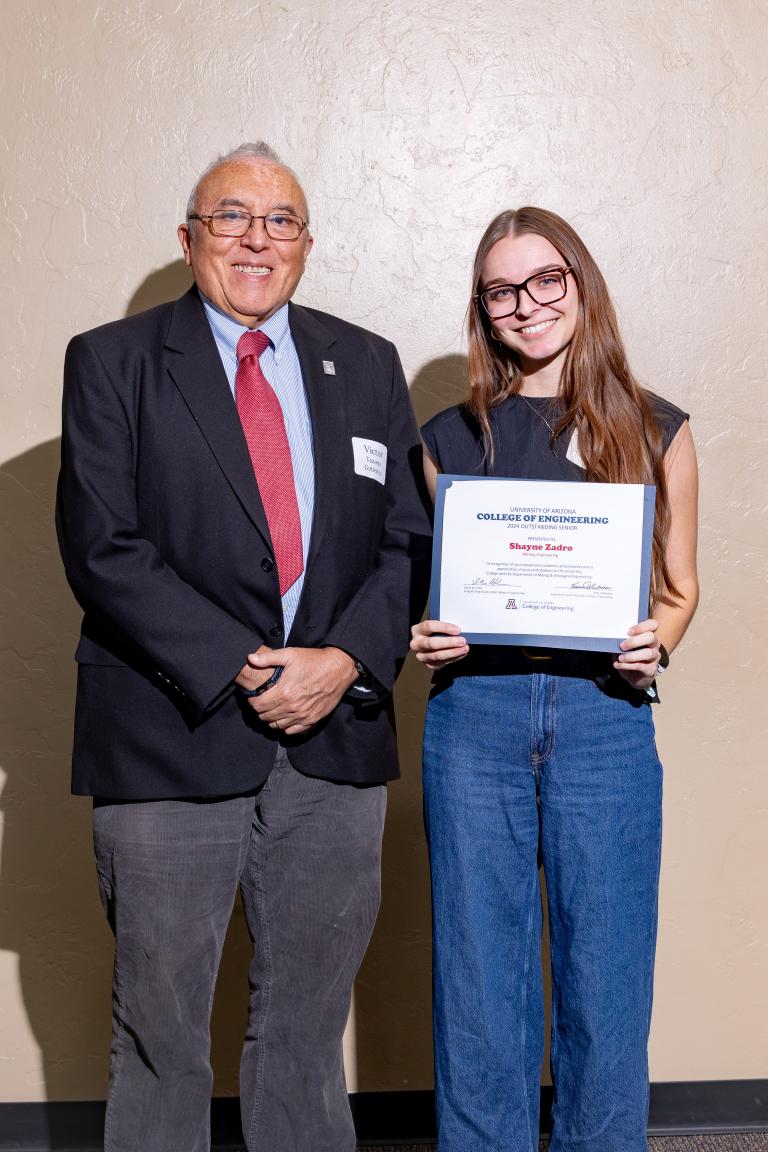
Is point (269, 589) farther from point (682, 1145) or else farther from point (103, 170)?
point (682, 1145)

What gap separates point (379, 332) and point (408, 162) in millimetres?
391

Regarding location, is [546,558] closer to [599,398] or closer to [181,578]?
[599,398]

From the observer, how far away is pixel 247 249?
6.59 ft

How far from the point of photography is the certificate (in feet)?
6.03

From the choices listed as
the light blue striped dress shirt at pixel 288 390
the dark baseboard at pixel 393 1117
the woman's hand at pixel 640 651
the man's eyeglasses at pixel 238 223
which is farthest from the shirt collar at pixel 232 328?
the dark baseboard at pixel 393 1117

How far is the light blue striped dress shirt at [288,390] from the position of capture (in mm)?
2012

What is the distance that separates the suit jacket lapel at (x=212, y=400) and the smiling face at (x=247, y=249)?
3.1 inches

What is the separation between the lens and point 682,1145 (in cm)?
281

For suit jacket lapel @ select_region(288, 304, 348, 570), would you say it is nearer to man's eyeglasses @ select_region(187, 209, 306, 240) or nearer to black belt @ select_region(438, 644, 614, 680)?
man's eyeglasses @ select_region(187, 209, 306, 240)

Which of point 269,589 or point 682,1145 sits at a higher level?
point 269,589

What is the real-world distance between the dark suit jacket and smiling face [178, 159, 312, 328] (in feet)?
0.23

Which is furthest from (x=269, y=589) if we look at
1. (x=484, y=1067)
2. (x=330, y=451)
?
(x=484, y=1067)

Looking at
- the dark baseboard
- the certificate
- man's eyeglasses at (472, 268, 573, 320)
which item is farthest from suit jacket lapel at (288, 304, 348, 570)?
the dark baseboard

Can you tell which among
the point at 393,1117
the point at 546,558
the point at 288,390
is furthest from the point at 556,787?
the point at 393,1117
